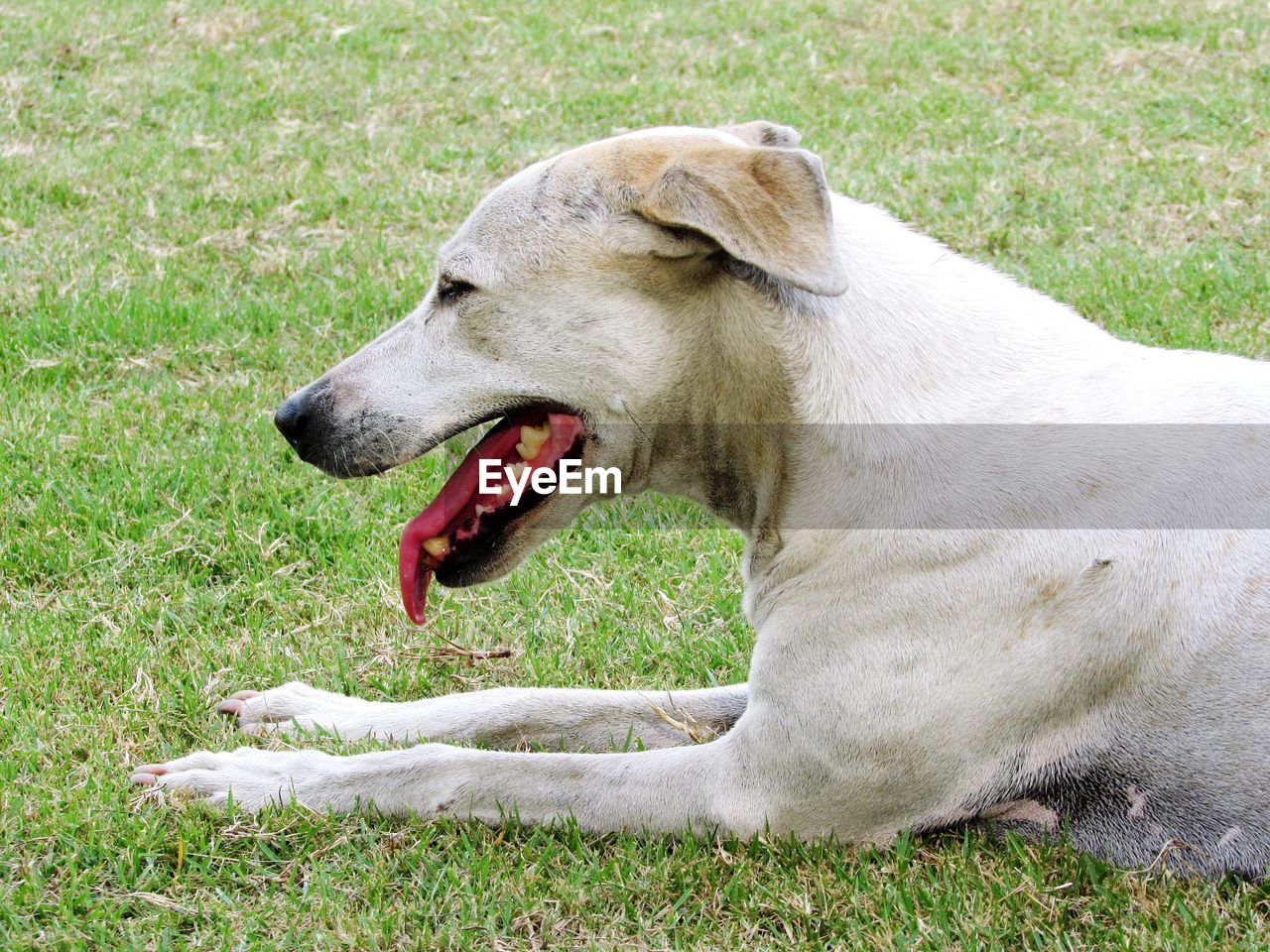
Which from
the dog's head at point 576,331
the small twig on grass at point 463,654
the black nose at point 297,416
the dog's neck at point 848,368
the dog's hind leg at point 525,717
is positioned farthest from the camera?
the small twig on grass at point 463,654

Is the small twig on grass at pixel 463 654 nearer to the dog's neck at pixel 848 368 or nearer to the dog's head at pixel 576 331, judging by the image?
the dog's head at pixel 576 331

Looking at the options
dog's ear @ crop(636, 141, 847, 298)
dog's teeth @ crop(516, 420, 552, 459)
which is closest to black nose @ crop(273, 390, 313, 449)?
dog's teeth @ crop(516, 420, 552, 459)

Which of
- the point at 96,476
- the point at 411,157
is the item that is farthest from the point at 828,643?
the point at 411,157

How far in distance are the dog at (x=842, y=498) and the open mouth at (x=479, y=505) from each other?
1 centimetres

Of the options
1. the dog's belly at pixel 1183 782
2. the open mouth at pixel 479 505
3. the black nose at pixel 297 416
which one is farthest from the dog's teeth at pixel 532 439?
the dog's belly at pixel 1183 782

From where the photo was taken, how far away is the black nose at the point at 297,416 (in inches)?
145

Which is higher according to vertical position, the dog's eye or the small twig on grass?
the dog's eye

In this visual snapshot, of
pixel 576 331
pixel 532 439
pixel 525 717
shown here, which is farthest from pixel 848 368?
pixel 525 717

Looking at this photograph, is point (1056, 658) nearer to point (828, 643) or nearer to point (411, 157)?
point (828, 643)

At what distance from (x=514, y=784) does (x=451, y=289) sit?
1204 millimetres

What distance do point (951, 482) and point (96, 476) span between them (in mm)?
3238

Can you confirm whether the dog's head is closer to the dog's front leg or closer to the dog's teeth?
the dog's teeth

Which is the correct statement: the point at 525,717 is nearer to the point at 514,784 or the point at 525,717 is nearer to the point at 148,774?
the point at 514,784

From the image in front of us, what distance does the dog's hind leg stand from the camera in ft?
12.6
